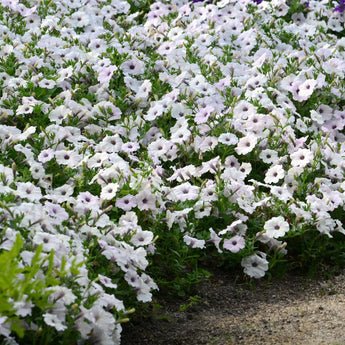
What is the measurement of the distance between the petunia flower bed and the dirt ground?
16 centimetres

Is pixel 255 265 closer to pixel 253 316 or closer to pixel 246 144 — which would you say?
pixel 253 316

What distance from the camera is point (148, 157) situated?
4.81 m

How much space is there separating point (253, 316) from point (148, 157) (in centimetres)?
147

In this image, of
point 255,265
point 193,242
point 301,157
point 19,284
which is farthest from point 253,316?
point 19,284

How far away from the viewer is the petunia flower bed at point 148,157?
327cm

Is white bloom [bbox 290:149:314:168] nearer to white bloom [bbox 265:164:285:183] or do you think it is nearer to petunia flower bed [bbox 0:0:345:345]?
petunia flower bed [bbox 0:0:345:345]

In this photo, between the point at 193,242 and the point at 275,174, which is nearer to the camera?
the point at 193,242

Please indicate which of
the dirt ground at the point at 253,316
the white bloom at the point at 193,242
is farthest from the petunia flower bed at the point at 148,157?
the dirt ground at the point at 253,316

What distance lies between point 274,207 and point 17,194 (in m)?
1.74

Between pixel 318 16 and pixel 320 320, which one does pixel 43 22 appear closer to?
pixel 318 16

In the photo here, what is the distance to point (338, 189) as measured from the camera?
15.7ft

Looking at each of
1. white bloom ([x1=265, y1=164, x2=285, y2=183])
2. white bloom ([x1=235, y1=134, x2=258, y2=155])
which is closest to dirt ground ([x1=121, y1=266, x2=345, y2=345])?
white bloom ([x1=265, y1=164, x2=285, y2=183])

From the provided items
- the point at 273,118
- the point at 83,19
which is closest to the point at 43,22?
the point at 83,19

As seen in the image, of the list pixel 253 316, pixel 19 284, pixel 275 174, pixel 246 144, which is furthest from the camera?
pixel 246 144
